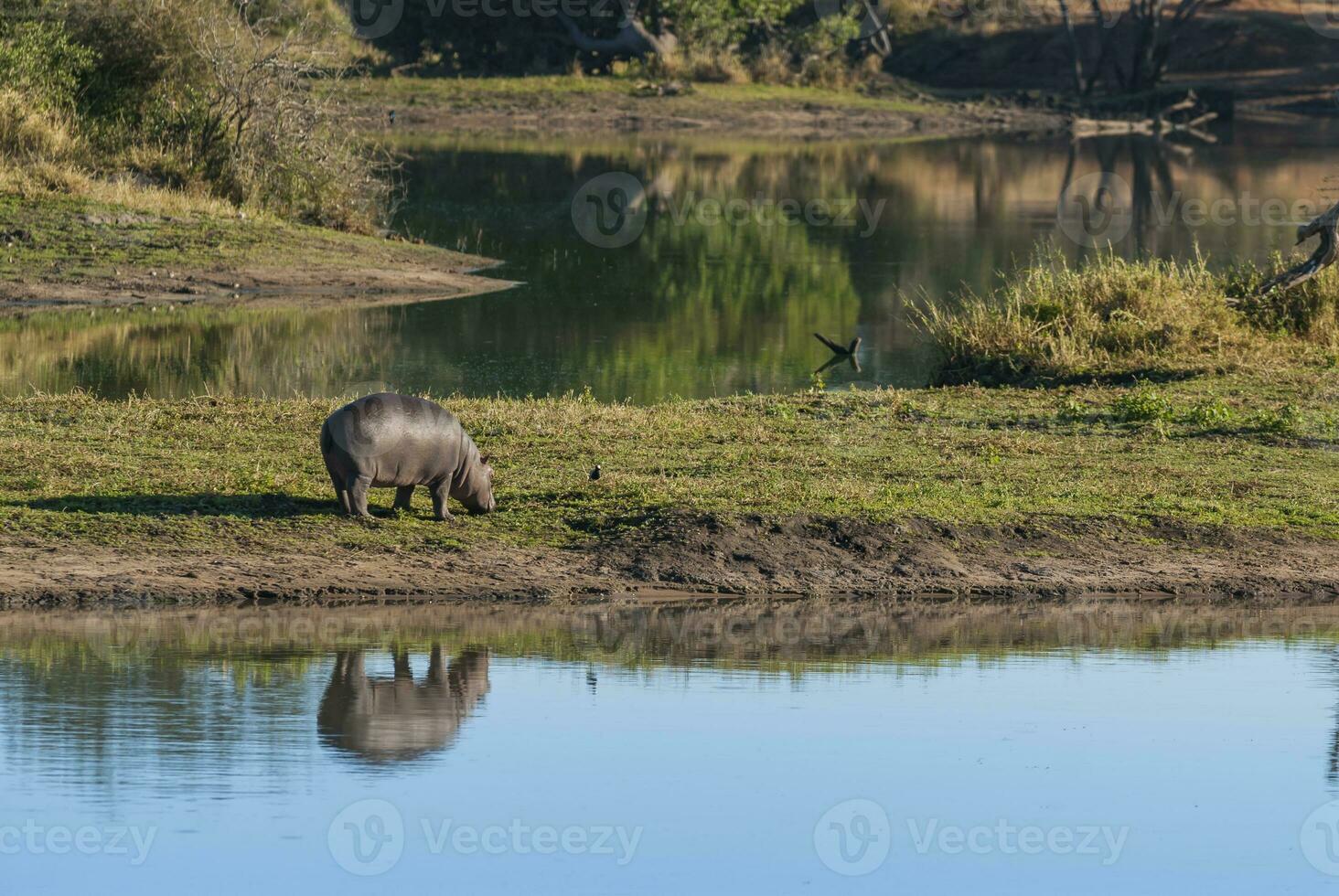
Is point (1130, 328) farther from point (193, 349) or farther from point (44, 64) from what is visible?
point (44, 64)

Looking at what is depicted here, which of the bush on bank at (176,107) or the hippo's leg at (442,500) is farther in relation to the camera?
the bush on bank at (176,107)

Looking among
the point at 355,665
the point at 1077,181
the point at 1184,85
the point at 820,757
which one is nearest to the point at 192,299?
the point at 355,665

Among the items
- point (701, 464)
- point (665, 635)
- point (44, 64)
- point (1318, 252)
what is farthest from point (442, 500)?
point (44, 64)

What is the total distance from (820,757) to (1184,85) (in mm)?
71320

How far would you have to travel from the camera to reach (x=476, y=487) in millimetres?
11805

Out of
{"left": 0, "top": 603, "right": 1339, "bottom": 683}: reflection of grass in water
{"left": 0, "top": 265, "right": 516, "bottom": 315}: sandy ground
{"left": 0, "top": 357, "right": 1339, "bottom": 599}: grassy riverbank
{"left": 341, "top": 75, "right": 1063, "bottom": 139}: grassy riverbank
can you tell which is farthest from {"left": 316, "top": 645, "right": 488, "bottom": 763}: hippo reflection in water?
{"left": 341, "top": 75, "right": 1063, "bottom": 139}: grassy riverbank

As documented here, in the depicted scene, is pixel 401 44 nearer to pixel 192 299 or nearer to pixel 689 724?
pixel 192 299

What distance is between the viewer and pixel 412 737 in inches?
348

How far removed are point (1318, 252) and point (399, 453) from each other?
1108 centimetres

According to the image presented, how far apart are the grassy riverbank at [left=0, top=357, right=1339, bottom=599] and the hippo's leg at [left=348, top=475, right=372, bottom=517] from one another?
0.37 feet

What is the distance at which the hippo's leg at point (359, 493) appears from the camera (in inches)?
443

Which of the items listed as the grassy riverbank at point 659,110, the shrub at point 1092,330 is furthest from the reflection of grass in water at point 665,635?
the grassy riverbank at point 659,110

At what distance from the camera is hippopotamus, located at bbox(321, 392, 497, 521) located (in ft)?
36.0

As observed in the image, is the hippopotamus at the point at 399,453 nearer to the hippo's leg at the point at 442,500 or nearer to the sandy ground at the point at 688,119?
A: the hippo's leg at the point at 442,500
